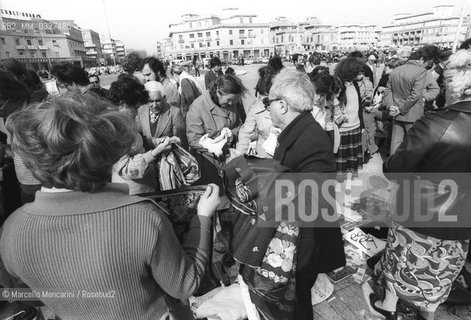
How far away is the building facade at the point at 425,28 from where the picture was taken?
89438 millimetres

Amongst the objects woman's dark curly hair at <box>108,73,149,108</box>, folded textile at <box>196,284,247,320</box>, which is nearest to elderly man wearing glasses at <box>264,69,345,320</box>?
folded textile at <box>196,284,247,320</box>

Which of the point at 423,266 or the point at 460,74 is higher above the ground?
the point at 460,74

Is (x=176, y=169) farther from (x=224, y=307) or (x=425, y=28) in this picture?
(x=425, y=28)

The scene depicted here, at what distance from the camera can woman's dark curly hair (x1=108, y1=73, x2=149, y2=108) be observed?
2611 millimetres

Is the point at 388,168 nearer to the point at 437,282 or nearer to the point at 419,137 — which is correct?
the point at 419,137

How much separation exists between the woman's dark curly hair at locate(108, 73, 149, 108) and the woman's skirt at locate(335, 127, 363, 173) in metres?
2.91

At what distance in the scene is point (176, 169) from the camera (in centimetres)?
231

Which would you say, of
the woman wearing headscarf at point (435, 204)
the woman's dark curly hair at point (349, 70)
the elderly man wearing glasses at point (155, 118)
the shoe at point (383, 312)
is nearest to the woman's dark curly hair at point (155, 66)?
the elderly man wearing glasses at point (155, 118)

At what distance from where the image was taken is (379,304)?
7.32ft

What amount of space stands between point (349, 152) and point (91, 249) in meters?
3.99

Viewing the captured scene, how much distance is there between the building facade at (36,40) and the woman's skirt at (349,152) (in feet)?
220

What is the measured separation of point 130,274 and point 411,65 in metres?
5.18

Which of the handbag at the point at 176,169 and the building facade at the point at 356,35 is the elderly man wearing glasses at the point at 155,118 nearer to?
the handbag at the point at 176,169

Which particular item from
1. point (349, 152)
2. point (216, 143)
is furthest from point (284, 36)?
→ point (216, 143)
